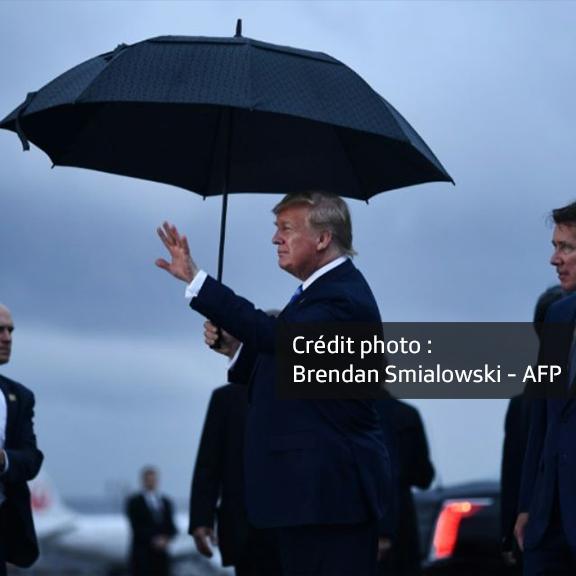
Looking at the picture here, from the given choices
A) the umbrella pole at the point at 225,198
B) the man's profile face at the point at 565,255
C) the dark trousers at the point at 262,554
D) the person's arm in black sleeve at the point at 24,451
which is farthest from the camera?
the dark trousers at the point at 262,554

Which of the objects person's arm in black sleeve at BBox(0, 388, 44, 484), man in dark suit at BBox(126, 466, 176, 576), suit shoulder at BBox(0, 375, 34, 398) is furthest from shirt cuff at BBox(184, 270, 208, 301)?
man in dark suit at BBox(126, 466, 176, 576)

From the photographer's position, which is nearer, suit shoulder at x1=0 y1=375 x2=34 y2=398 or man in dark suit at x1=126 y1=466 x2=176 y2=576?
suit shoulder at x1=0 y1=375 x2=34 y2=398

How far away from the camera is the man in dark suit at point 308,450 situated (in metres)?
5.95

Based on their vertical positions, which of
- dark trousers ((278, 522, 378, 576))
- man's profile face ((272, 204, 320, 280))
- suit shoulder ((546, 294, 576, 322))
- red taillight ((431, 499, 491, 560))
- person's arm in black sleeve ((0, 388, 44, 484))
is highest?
man's profile face ((272, 204, 320, 280))

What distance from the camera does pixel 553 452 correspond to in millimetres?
6164

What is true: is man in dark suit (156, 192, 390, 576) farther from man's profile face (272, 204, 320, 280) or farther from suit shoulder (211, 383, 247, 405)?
suit shoulder (211, 383, 247, 405)

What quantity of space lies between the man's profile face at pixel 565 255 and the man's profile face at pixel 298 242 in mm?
917

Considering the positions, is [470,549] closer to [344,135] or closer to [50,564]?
[344,135]

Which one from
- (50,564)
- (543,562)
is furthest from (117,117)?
(50,564)

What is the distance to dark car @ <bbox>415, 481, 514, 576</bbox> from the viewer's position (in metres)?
8.48

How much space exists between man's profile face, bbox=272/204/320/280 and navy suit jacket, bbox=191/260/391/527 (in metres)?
0.16

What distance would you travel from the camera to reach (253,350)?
6105mm

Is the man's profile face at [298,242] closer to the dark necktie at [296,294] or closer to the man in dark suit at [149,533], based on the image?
the dark necktie at [296,294]

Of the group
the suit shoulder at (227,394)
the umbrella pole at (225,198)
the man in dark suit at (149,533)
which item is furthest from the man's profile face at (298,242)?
the man in dark suit at (149,533)
